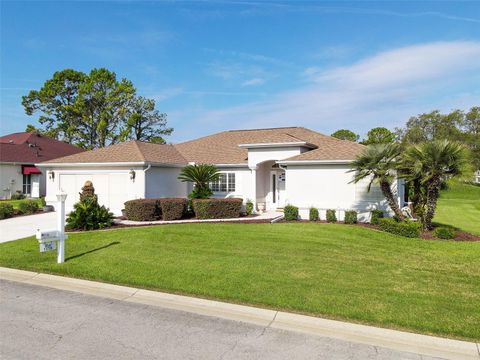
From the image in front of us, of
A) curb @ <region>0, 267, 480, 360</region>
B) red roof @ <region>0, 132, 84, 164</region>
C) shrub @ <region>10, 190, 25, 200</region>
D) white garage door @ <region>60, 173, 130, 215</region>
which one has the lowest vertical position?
curb @ <region>0, 267, 480, 360</region>

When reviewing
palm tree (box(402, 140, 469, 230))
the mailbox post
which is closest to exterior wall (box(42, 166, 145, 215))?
the mailbox post

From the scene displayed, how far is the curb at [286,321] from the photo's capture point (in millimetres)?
5387

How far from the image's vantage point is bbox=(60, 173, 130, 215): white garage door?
21.3 meters

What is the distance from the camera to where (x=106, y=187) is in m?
21.7

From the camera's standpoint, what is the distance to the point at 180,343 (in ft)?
18.0

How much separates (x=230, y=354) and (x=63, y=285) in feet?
17.2

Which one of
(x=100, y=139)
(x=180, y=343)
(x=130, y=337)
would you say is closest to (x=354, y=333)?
(x=180, y=343)

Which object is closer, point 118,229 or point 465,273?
point 465,273

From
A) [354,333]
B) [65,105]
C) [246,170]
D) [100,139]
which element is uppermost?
[65,105]

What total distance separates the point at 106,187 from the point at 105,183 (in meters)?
0.25

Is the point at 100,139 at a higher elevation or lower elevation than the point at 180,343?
higher

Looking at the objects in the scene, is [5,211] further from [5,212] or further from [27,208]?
[27,208]

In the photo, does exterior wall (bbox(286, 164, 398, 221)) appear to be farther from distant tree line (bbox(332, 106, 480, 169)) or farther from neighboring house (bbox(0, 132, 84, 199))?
distant tree line (bbox(332, 106, 480, 169))

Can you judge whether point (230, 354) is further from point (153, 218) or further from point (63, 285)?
point (153, 218)
